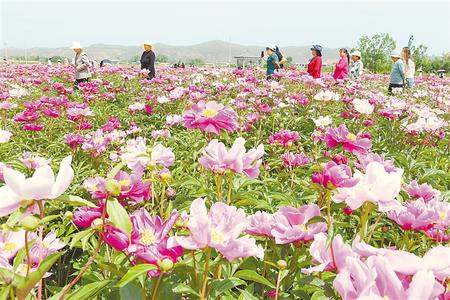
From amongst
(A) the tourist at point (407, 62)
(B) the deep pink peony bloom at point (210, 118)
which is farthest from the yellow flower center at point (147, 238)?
(A) the tourist at point (407, 62)

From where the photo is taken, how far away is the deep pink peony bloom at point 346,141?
6.05ft

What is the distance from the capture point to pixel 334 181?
122 cm

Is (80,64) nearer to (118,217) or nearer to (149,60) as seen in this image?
(149,60)

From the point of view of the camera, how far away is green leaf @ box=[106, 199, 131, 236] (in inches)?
36.6

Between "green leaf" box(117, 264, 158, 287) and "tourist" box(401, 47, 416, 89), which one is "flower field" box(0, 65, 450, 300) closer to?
"green leaf" box(117, 264, 158, 287)

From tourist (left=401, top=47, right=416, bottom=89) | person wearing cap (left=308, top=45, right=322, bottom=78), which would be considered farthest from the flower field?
tourist (left=401, top=47, right=416, bottom=89)

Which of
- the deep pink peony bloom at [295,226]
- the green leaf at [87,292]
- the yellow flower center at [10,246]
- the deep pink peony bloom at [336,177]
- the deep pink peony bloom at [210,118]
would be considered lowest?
the yellow flower center at [10,246]

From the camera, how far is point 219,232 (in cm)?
98

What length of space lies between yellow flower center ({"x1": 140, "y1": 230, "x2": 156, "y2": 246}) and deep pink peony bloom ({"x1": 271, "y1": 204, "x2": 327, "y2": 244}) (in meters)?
0.34

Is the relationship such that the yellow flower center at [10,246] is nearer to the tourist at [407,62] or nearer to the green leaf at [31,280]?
the green leaf at [31,280]

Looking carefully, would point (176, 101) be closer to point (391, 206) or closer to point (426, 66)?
point (391, 206)

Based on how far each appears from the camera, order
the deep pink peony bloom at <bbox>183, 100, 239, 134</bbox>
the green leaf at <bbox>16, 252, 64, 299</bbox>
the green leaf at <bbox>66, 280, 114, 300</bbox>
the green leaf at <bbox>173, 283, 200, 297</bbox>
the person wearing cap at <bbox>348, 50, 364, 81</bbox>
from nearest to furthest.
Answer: the green leaf at <bbox>16, 252, 64, 299</bbox> < the green leaf at <bbox>66, 280, 114, 300</bbox> < the green leaf at <bbox>173, 283, 200, 297</bbox> < the deep pink peony bloom at <bbox>183, 100, 239, 134</bbox> < the person wearing cap at <bbox>348, 50, 364, 81</bbox>

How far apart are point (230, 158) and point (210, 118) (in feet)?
1.52

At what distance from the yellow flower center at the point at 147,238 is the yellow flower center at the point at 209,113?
0.82 metres
